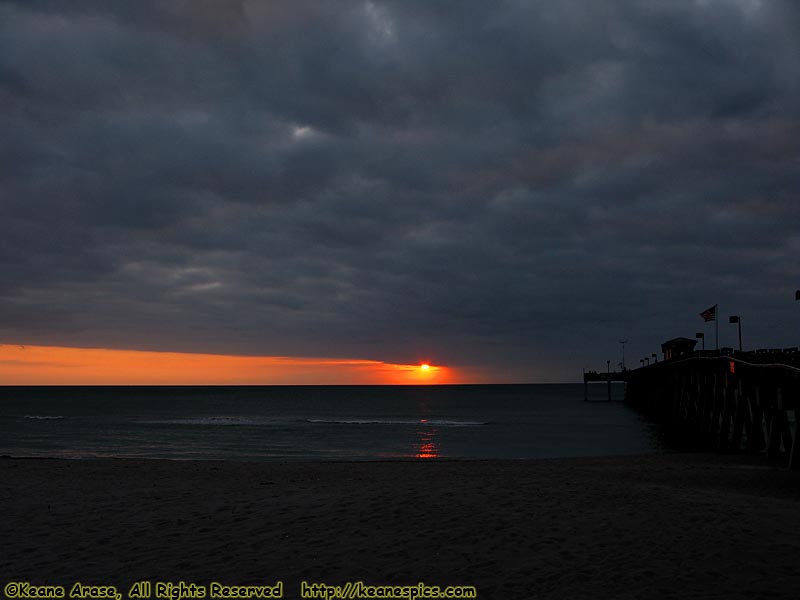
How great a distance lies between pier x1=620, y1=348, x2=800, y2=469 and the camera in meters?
23.3

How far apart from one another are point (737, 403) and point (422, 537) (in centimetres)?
2668

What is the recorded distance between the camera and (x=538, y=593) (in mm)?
7875

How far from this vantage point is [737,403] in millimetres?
31391

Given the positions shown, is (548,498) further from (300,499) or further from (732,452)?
(732,452)

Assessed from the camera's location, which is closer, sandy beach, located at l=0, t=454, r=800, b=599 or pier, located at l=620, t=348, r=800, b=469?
sandy beach, located at l=0, t=454, r=800, b=599

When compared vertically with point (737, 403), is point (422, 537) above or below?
below

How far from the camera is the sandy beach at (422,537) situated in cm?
854

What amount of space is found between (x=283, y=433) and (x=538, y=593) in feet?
154

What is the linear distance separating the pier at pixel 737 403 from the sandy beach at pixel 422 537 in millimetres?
7523

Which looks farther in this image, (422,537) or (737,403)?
(737,403)

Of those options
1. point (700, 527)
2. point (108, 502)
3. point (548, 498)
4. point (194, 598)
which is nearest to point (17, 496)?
point (108, 502)

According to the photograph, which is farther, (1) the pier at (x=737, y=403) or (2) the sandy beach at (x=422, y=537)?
(1) the pier at (x=737, y=403)

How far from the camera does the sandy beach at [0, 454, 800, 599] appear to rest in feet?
28.0

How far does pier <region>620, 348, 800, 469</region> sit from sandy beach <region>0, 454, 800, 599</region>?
7523 mm
